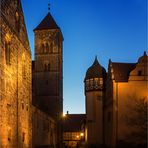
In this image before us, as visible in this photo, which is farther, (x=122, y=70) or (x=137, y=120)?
(x=122, y=70)

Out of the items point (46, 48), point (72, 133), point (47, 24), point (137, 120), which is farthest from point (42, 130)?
point (72, 133)

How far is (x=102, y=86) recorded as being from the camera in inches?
2295

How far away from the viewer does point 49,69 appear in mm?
82500

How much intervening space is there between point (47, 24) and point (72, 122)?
30.8m

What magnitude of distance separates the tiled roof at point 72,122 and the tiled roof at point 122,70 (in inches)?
1793

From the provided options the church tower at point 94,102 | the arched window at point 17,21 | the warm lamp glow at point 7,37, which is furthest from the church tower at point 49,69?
the warm lamp glow at point 7,37

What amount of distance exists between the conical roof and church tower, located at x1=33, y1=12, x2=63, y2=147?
858 inches

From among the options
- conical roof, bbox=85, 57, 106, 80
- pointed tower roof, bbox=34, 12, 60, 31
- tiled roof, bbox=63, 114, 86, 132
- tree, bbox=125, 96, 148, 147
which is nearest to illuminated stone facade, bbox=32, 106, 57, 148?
conical roof, bbox=85, 57, 106, 80

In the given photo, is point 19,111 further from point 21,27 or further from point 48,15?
point 48,15

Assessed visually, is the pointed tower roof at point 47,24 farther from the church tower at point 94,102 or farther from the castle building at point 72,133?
the church tower at point 94,102

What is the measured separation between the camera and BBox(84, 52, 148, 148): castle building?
150 ft

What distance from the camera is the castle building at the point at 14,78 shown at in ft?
90.3

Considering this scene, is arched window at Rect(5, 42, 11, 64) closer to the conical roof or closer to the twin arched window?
the conical roof

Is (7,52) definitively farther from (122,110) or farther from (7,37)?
(122,110)
